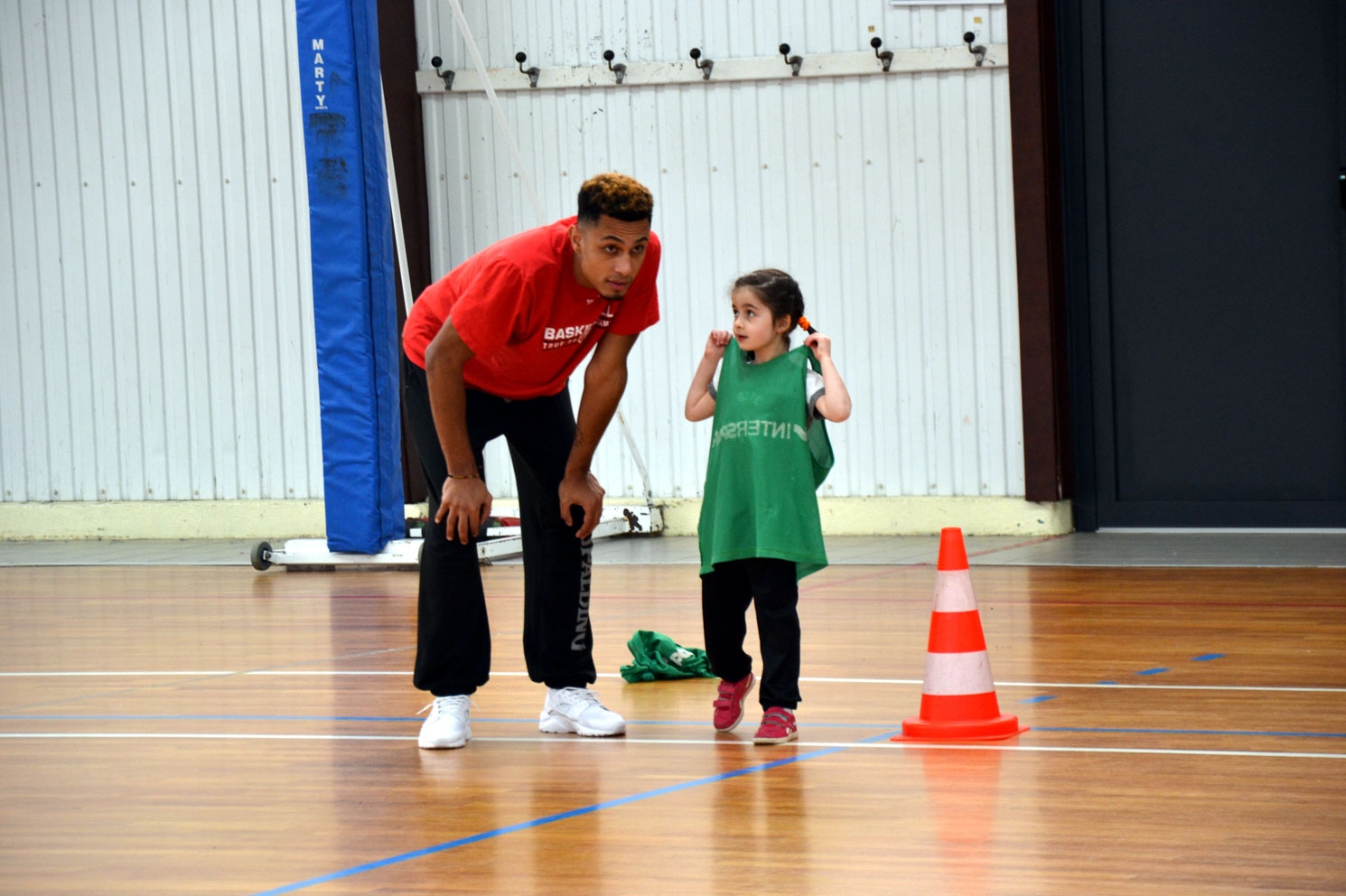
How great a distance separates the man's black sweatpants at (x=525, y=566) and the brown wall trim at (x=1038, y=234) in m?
5.26

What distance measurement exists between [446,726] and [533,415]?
752 mm

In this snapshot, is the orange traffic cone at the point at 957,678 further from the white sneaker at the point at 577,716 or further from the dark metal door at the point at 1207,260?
the dark metal door at the point at 1207,260

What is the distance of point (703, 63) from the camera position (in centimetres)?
950

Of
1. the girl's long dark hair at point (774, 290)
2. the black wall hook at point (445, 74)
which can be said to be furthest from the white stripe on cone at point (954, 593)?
the black wall hook at point (445, 74)

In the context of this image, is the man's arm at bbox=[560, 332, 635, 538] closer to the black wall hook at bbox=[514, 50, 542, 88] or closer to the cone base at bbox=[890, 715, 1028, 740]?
the cone base at bbox=[890, 715, 1028, 740]

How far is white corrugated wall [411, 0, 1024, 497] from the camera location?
919 cm

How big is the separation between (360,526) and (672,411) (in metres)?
2.12

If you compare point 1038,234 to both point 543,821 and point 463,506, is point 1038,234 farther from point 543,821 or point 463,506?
point 543,821

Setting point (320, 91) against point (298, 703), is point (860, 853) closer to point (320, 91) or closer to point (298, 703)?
point (298, 703)

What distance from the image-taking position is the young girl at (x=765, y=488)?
3.89m

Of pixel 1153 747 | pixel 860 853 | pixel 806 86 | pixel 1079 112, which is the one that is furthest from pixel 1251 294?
pixel 860 853

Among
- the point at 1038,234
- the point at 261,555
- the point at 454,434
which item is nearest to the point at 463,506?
the point at 454,434

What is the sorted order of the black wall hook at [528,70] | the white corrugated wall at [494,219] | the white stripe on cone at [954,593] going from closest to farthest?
the white stripe on cone at [954,593] < the white corrugated wall at [494,219] < the black wall hook at [528,70]

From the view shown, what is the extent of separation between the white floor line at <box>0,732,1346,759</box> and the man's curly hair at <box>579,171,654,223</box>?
3.92ft
